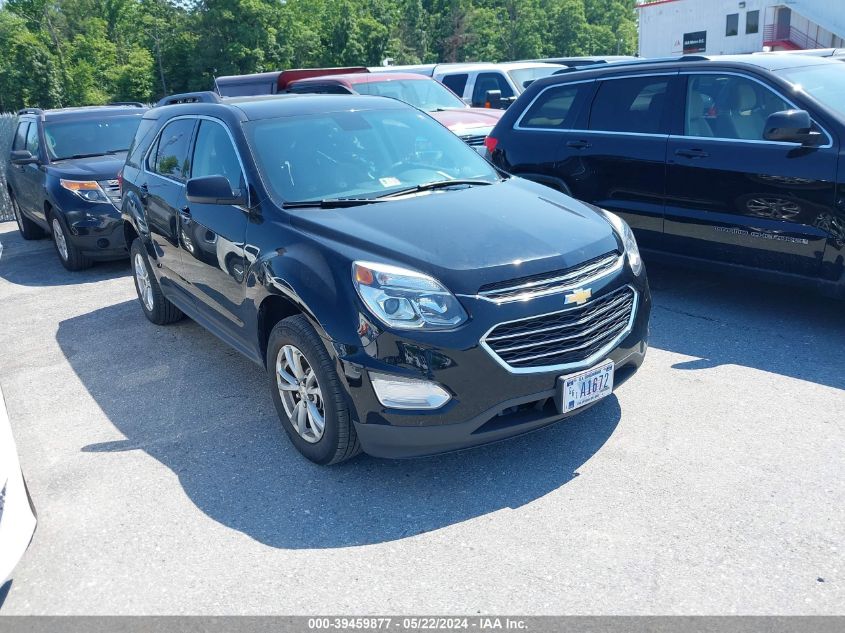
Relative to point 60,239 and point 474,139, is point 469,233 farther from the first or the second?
point 60,239

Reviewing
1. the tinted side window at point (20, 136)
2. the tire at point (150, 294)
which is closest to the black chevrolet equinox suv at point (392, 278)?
the tire at point (150, 294)

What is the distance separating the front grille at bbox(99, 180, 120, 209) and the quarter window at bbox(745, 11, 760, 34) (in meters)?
44.1

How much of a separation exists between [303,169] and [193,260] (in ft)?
3.68

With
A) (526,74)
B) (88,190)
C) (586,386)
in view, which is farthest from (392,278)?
(526,74)

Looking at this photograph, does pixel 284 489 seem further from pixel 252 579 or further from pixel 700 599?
pixel 700 599

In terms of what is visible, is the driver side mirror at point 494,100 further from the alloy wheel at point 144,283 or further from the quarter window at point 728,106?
the alloy wheel at point 144,283

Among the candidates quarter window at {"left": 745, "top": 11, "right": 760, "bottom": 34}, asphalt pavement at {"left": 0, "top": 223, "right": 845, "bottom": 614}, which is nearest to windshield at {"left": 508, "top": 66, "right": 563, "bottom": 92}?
asphalt pavement at {"left": 0, "top": 223, "right": 845, "bottom": 614}

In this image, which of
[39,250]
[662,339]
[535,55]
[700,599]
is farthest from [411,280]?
[535,55]

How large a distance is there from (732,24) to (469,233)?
47217 millimetres

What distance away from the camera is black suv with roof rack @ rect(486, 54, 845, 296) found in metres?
5.29

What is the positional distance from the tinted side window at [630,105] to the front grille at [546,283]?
9.13 feet

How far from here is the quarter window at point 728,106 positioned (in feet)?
18.5

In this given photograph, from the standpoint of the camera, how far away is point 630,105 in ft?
21.4

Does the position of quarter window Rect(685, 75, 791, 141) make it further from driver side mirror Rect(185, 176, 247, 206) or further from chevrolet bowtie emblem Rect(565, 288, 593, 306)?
driver side mirror Rect(185, 176, 247, 206)
